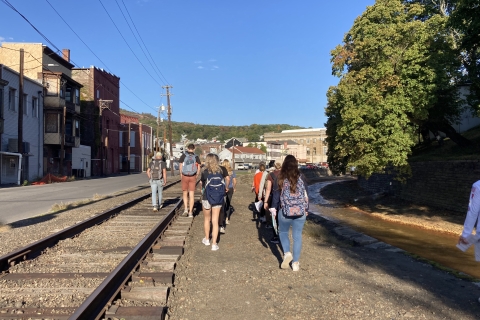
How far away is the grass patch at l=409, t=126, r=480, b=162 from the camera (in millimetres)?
20297

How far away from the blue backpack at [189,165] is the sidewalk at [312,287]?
7.79ft

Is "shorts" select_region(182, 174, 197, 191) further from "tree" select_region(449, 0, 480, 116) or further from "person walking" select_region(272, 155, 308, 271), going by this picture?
"tree" select_region(449, 0, 480, 116)

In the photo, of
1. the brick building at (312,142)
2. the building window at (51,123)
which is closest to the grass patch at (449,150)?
the building window at (51,123)

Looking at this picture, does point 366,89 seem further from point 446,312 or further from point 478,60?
point 446,312

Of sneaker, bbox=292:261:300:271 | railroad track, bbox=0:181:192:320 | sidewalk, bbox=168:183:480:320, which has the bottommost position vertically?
sidewalk, bbox=168:183:480:320

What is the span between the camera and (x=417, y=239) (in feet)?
43.7

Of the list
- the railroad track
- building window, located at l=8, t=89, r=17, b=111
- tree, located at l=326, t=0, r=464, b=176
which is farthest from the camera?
building window, located at l=8, t=89, r=17, b=111

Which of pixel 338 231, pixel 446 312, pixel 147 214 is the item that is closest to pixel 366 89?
pixel 338 231

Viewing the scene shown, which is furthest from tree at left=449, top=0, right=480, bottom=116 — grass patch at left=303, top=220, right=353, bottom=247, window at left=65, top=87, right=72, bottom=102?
window at left=65, top=87, right=72, bottom=102

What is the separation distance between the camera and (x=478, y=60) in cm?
1825

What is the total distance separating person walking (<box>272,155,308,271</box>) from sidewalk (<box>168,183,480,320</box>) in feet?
1.33

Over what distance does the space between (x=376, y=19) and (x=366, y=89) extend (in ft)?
12.2

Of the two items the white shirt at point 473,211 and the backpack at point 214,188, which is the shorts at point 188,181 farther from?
the white shirt at point 473,211

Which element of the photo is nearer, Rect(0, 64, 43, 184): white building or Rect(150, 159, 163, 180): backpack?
Rect(150, 159, 163, 180): backpack
